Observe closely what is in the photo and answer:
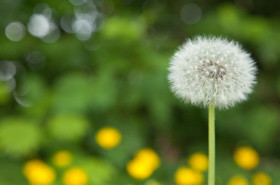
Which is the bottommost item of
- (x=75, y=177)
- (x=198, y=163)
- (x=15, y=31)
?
(x=75, y=177)

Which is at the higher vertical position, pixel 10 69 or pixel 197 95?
pixel 10 69

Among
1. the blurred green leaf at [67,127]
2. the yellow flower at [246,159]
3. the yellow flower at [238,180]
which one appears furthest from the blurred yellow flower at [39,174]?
the yellow flower at [246,159]

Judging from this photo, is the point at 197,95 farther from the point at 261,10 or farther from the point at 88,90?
the point at 261,10

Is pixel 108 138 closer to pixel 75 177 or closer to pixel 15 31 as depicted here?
pixel 75 177

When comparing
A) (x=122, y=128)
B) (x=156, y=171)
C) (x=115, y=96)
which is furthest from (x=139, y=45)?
(x=156, y=171)

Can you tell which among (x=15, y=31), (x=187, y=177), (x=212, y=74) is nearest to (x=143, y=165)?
(x=187, y=177)
